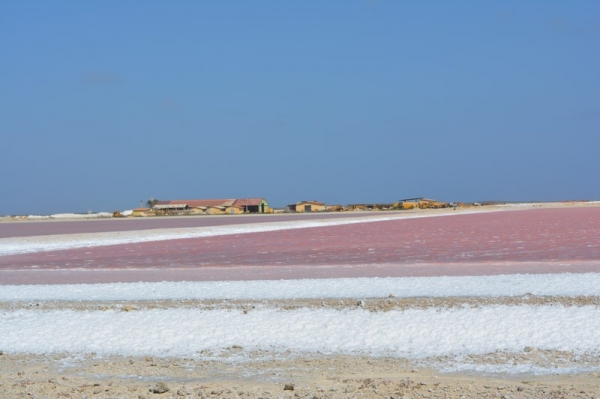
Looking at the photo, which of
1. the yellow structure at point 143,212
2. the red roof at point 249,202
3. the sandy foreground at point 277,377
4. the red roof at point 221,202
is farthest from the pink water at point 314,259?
the red roof at point 221,202

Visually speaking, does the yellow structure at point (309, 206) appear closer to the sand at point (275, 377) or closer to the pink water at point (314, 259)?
the pink water at point (314, 259)

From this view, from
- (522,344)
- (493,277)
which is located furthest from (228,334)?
(493,277)

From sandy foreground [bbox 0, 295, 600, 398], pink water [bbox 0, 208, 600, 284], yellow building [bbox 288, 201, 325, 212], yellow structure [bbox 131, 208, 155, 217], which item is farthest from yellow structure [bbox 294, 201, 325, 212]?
sandy foreground [bbox 0, 295, 600, 398]

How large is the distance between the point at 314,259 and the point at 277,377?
41.0 ft

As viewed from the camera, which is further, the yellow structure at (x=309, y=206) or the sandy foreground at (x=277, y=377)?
the yellow structure at (x=309, y=206)

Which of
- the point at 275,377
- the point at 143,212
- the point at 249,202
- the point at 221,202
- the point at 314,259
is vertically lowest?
the point at 275,377

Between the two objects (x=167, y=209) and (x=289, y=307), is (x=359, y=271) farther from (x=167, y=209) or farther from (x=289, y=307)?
(x=167, y=209)

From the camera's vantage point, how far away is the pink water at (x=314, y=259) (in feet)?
54.6

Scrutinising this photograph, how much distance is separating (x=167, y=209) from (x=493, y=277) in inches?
4296

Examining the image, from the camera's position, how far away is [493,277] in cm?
1396

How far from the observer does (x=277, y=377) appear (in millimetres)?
7914

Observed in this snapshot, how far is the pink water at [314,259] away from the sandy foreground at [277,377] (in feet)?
22.7

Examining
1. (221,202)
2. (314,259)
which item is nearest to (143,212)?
(221,202)

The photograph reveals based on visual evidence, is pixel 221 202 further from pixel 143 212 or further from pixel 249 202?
pixel 143 212
